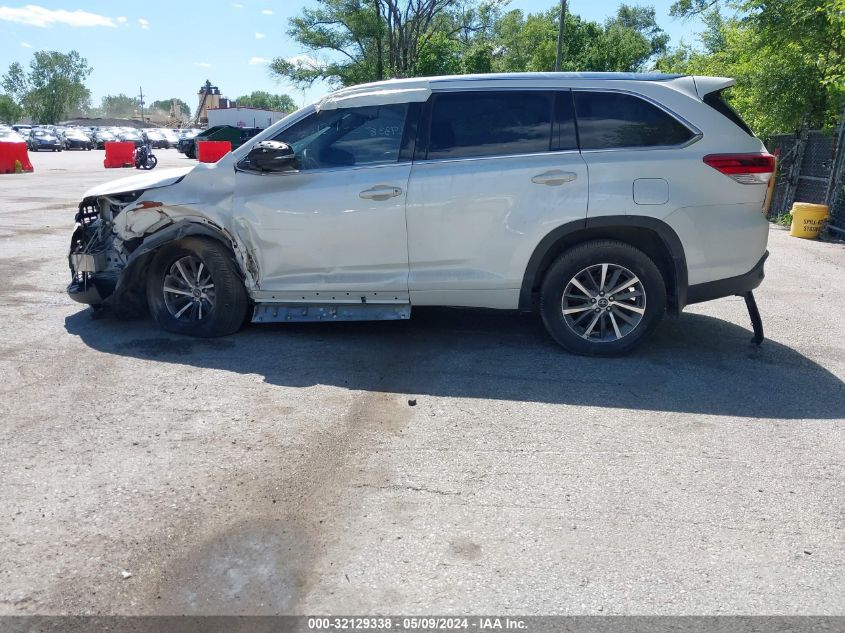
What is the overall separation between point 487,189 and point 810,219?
10507 millimetres

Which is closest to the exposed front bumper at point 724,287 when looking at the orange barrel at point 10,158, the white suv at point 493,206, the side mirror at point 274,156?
the white suv at point 493,206

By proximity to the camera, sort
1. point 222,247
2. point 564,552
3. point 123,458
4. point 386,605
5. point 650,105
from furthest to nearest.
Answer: point 222,247, point 650,105, point 123,458, point 564,552, point 386,605

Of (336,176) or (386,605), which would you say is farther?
(336,176)

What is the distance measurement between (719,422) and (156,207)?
446cm

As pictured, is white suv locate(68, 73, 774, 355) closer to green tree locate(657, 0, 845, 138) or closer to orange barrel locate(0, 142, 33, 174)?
green tree locate(657, 0, 845, 138)

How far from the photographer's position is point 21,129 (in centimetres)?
5681

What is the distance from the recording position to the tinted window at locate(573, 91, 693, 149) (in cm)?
543

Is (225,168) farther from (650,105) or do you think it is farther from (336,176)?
(650,105)

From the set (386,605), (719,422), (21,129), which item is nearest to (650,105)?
(719,422)

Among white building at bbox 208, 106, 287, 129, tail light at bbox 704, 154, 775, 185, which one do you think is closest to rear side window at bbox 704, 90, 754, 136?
tail light at bbox 704, 154, 775, 185

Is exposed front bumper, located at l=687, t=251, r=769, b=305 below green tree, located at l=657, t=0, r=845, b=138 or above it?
below

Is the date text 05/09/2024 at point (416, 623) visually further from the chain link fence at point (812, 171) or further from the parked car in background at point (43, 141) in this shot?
the parked car in background at point (43, 141)

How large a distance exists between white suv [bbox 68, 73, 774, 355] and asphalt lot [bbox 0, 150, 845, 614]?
1.55 ft

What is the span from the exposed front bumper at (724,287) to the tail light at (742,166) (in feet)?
2.03
